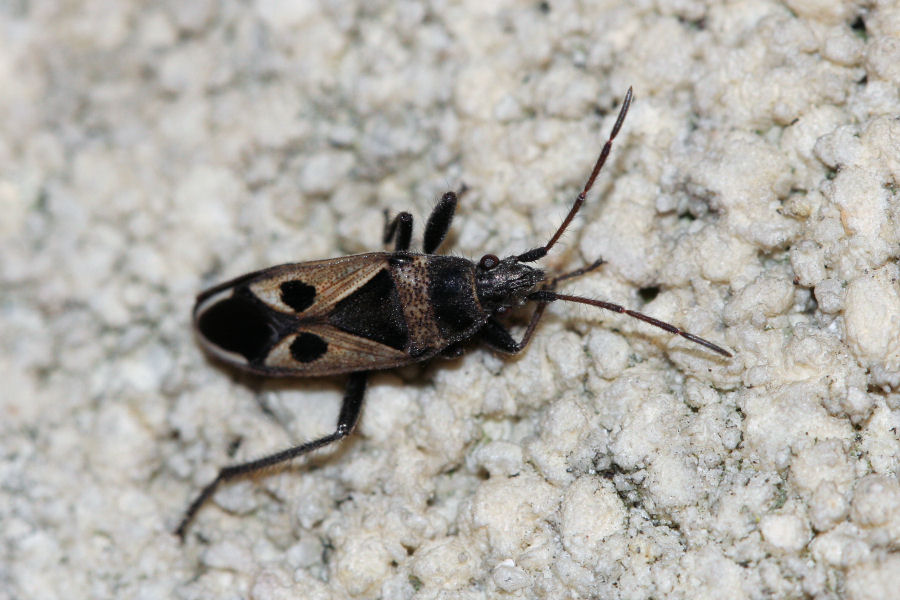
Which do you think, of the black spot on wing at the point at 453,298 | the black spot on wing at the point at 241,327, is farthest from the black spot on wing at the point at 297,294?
the black spot on wing at the point at 453,298

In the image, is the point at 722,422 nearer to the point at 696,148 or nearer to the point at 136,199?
the point at 696,148

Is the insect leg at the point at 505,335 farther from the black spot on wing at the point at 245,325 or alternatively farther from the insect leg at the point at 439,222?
the black spot on wing at the point at 245,325

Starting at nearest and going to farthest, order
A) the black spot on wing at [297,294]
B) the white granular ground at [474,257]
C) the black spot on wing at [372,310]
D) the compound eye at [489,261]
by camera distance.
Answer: the white granular ground at [474,257], the compound eye at [489,261], the black spot on wing at [372,310], the black spot on wing at [297,294]

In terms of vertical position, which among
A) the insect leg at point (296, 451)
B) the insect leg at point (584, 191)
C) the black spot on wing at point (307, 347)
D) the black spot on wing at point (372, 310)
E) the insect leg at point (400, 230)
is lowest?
the insect leg at point (296, 451)

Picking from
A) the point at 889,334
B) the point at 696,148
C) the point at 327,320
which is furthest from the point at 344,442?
the point at 889,334

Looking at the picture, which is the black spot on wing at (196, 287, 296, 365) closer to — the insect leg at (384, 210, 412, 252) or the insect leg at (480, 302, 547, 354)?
the insect leg at (384, 210, 412, 252)

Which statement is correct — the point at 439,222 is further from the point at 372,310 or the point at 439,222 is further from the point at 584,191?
the point at 584,191

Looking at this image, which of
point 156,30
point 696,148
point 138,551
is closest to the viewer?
point 696,148
